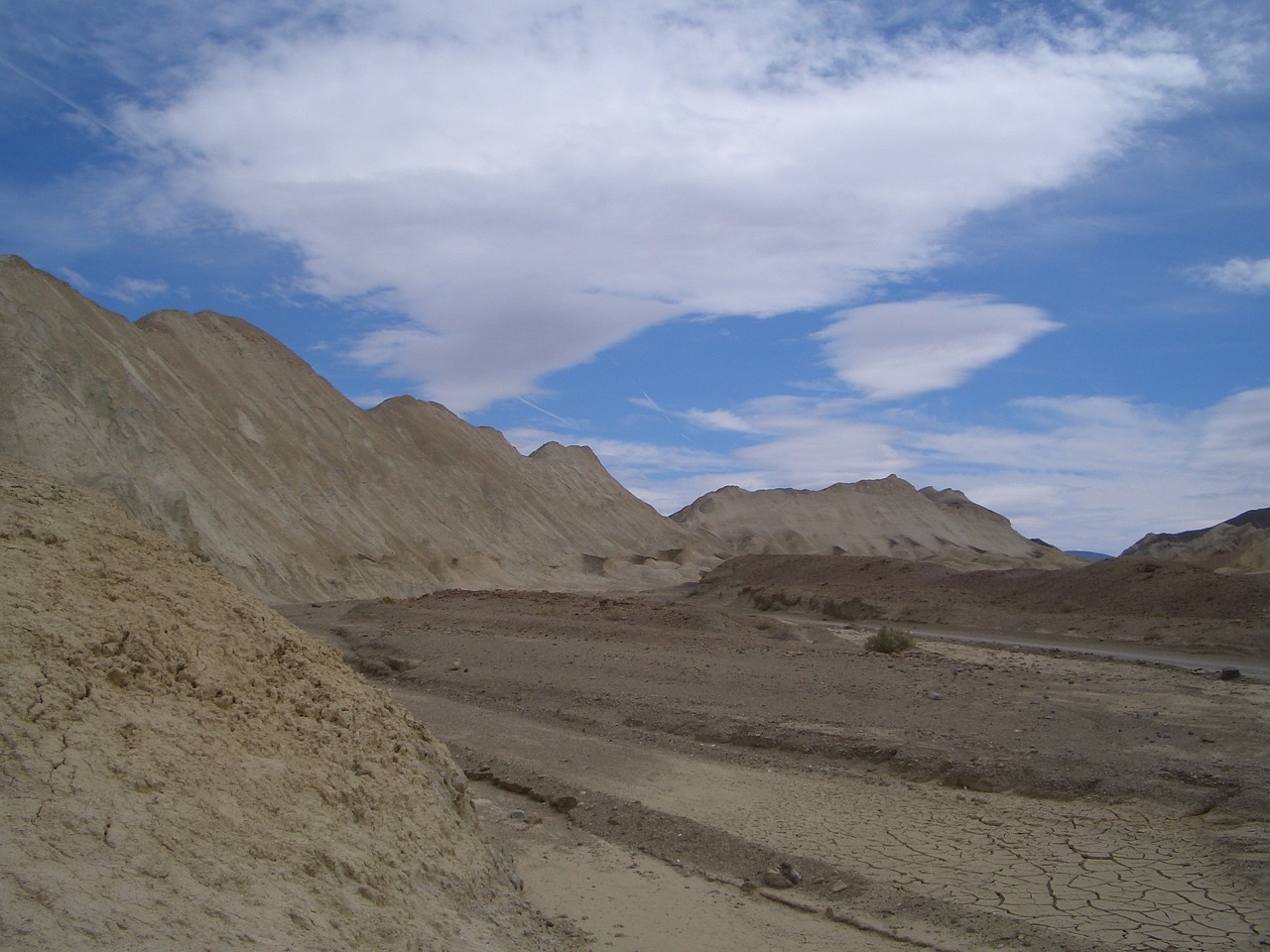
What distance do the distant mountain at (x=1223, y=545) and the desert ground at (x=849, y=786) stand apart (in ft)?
127

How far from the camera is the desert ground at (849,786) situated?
22.6 feet

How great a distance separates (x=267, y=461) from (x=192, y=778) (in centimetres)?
4705

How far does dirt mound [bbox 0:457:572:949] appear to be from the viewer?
4.11 m

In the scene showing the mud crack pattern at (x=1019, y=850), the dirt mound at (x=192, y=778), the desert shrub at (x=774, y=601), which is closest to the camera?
the dirt mound at (x=192, y=778)

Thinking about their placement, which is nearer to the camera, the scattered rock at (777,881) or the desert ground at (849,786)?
the desert ground at (849,786)

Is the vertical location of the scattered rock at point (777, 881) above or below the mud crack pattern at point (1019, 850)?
below

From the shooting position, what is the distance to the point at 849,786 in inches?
410

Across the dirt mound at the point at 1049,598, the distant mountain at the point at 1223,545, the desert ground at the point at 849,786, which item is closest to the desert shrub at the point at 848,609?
the dirt mound at the point at 1049,598

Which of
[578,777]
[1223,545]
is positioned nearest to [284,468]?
[578,777]

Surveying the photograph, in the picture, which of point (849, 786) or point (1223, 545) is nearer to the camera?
point (849, 786)

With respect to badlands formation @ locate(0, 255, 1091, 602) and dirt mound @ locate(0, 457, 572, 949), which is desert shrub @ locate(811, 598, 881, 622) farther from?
dirt mound @ locate(0, 457, 572, 949)

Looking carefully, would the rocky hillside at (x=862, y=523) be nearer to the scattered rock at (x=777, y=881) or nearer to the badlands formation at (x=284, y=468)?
the badlands formation at (x=284, y=468)

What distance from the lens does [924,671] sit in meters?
18.3

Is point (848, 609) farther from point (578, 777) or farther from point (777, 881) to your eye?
point (777, 881)
